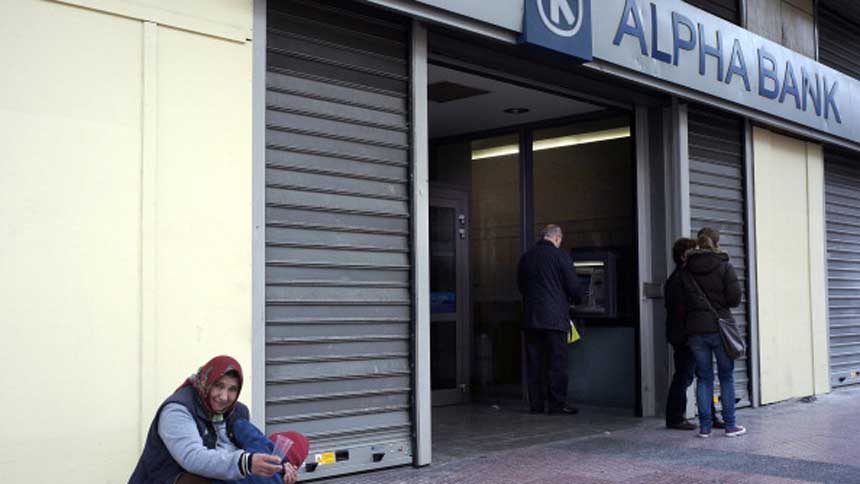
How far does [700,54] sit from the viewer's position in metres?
8.47

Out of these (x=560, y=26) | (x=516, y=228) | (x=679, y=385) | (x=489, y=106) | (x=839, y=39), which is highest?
(x=839, y=39)

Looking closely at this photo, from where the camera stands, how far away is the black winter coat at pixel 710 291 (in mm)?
7492

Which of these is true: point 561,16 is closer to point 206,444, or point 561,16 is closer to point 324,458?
point 324,458

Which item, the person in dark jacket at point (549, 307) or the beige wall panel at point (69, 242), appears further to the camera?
the person in dark jacket at point (549, 307)

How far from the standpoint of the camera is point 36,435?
443 centimetres

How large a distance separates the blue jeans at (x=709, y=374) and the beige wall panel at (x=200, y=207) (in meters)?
3.90

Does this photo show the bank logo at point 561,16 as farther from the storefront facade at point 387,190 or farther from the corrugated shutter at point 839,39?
the corrugated shutter at point 839,39

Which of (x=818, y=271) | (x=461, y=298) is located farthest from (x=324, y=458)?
(x=818, y=271)

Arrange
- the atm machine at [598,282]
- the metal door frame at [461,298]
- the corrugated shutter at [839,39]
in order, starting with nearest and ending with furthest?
the atm machine at [598,282] < the metal door frame at [461,298] < the corrugated shutter at [839,39]

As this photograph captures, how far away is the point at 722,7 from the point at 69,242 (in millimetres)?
7022

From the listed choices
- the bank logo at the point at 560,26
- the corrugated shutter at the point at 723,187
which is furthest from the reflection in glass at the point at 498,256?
the bank logo at the point at 560,26

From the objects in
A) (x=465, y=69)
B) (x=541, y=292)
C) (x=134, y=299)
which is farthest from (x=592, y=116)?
(x=134, y=299)

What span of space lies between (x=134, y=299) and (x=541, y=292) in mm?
4697

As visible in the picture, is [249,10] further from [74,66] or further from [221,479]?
[221,479]
